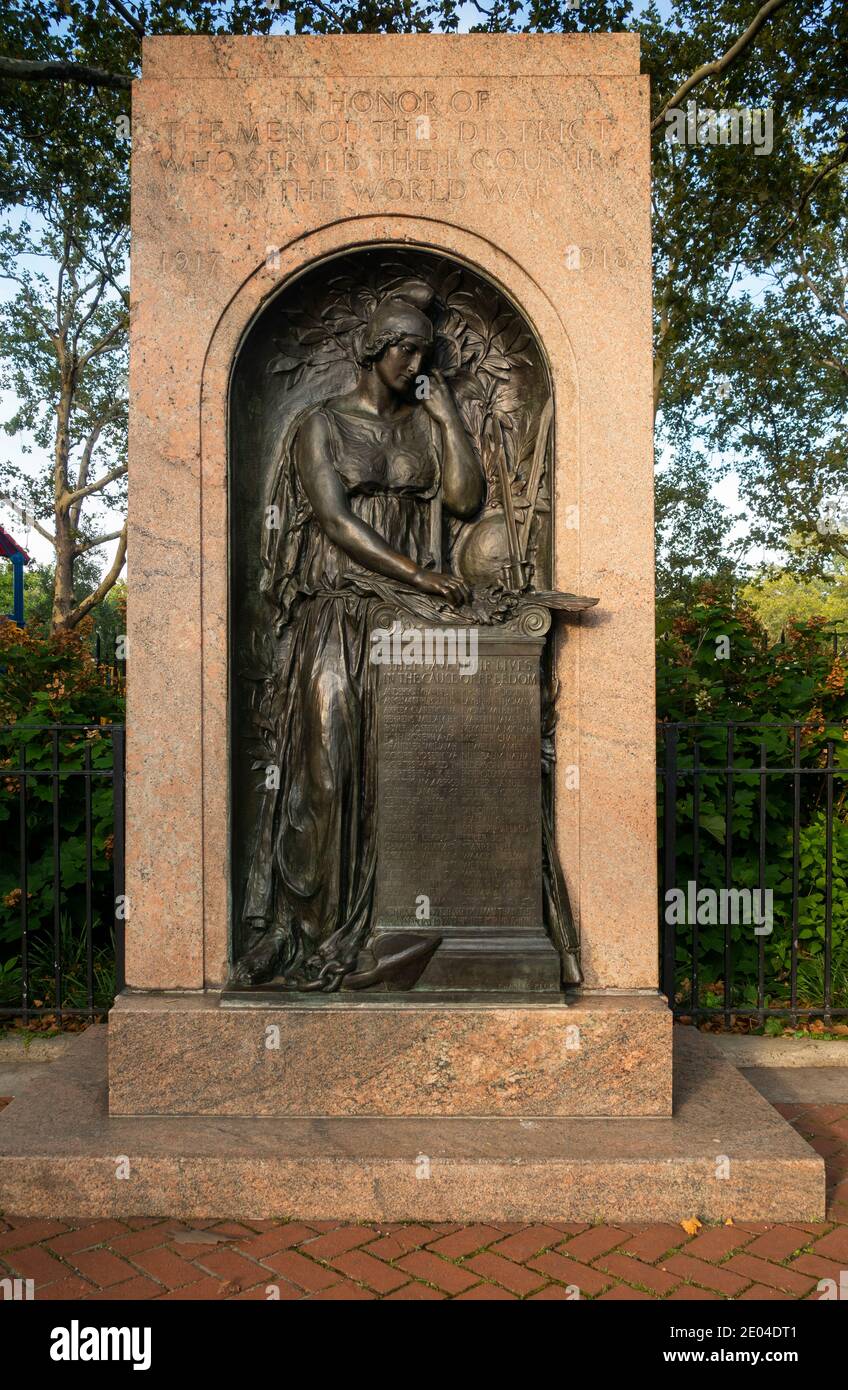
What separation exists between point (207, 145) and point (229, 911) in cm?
318

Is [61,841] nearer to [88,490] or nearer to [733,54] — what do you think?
[733,54]

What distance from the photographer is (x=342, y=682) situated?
440 cm

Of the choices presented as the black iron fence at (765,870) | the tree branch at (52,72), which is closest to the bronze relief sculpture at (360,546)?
the black iron fence at (765,870)

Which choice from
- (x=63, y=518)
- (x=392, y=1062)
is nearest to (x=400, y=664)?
(x=392, y=1062)

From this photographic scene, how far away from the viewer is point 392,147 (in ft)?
14.1

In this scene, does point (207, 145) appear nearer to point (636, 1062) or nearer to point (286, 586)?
point (286, 586)

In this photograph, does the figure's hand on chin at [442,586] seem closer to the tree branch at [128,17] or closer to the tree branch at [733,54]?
the tree branch at [733,54]

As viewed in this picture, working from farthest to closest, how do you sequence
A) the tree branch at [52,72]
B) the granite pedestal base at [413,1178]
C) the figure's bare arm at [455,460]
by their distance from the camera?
the tree branch at [52,72] < the figure's bare arm at [455,460] < the granite pedestal base at [413,1178]

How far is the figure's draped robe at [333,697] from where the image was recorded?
436 cm

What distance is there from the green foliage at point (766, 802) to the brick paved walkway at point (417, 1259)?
2.89 meters

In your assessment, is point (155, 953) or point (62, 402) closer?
point (155, 953)

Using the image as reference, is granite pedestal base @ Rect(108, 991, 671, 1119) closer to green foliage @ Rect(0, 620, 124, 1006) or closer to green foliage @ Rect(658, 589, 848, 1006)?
green foliage @ Rect(0, 620, 124, 1006)

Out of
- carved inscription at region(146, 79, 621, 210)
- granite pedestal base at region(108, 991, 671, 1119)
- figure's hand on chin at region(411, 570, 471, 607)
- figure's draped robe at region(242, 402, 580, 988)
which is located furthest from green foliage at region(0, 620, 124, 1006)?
carved inscription at region(146, 79, 621, 210)

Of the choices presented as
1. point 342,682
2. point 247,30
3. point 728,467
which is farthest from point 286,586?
point 728,467
